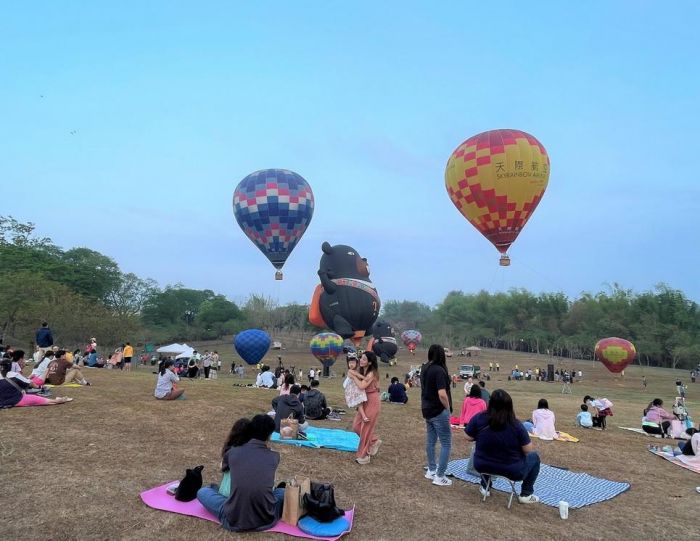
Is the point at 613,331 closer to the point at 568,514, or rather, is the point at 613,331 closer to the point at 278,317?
the point at 278,317

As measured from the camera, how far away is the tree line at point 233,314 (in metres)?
35.5

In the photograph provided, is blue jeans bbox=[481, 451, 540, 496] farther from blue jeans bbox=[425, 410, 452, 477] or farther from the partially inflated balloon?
the partially inflated balloon

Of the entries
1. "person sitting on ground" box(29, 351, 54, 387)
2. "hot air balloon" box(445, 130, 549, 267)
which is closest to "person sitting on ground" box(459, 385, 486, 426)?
"person sitting on ground" box(29, 351, 54, 387)

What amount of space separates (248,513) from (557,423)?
10121 mm

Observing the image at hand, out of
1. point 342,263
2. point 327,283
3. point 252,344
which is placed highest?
point 342,263

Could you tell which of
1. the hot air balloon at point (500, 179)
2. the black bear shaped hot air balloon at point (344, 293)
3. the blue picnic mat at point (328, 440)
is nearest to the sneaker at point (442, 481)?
the blue picnic mat at point (328, 440)

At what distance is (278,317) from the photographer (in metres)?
87.5

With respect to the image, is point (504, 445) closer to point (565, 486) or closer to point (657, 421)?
point (565, 486)

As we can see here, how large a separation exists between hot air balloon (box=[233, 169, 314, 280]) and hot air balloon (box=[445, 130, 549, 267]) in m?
10.1

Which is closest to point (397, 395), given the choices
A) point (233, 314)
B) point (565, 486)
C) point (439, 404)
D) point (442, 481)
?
point (565, 486)

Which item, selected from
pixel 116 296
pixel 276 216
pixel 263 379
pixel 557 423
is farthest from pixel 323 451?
pixel 116 296

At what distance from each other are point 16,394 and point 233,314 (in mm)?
77773

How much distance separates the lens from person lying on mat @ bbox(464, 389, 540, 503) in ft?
17.9

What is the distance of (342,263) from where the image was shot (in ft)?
109
